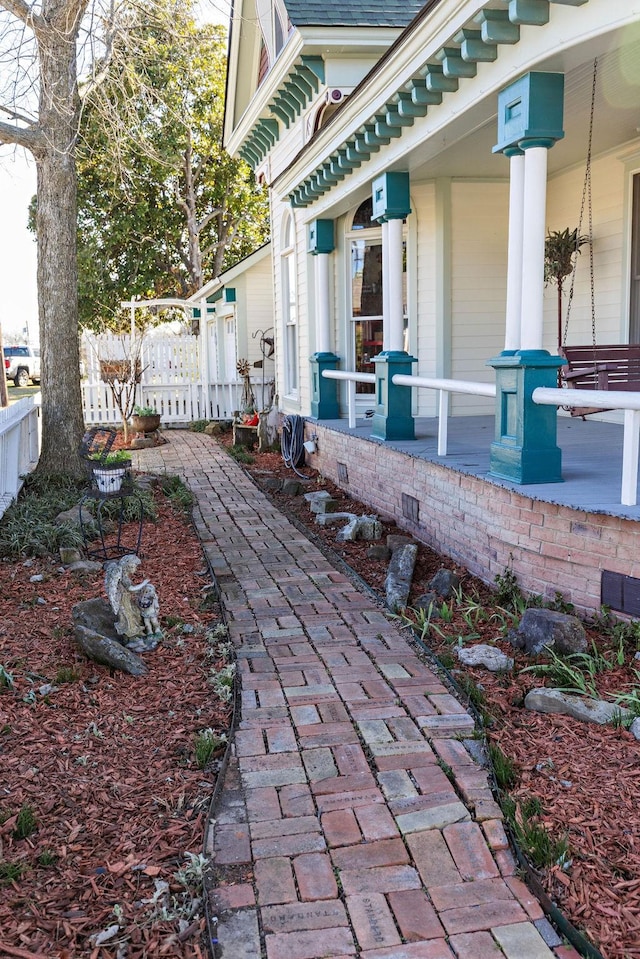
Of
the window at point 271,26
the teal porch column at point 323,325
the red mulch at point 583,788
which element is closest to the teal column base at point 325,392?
the teal porch column at point 323,325

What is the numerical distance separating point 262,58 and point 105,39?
19.8 ft

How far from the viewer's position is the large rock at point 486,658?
3.94 meters

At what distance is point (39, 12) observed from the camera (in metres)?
7.68

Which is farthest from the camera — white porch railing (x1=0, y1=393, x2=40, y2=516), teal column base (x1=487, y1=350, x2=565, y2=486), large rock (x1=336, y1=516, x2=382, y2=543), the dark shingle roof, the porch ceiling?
the dark shingle roof

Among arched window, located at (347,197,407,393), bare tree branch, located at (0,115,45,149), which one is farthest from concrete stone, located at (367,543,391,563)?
bare tree branch, located at (0,115,45,149)

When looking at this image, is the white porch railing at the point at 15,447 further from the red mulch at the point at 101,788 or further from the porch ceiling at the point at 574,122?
the porch ceiling at the point at 574,122

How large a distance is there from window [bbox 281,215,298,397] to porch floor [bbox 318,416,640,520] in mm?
2869

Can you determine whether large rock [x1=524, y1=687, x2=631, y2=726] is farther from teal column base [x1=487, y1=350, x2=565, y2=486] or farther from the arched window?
the arched window

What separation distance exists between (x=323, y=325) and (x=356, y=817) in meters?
7.88

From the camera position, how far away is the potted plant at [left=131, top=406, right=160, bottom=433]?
593 inches

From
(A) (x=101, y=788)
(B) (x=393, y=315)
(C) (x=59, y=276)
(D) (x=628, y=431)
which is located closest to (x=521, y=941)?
(A) (x=101, y=788)

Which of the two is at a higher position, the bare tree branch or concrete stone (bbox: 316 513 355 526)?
the bare tree branch

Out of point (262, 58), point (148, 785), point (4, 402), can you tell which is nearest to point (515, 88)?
point (148, 785)

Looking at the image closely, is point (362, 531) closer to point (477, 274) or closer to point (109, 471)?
point (109, 471)
